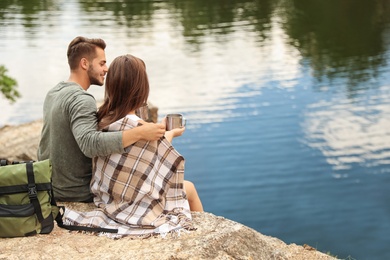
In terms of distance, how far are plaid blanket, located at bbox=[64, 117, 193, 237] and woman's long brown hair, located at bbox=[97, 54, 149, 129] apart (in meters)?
0.08

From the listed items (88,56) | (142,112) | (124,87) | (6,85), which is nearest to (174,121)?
(142,112)

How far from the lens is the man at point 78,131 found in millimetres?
5016

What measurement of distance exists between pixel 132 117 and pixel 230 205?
1204 centimetres

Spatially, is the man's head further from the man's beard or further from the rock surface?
the rock surface

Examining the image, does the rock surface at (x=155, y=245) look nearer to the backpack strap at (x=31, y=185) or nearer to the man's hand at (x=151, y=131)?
the backpack strap at (x=31, y=185)

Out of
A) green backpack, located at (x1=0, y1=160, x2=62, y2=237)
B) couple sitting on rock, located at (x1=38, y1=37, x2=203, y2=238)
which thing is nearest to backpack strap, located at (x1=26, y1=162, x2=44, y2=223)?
green backpack, located at (x1=0, y1=160, x2=62, y2=237)

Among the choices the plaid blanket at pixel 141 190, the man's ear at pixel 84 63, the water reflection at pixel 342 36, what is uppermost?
the man's ear at pixel 84 63

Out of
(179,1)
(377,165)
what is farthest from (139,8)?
(377,165)

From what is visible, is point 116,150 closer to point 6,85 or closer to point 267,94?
point 6,85

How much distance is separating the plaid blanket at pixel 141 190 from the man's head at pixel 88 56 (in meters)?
0.55

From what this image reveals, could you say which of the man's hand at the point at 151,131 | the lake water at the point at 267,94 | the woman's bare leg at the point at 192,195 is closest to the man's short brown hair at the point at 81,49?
the man's hand at the point at 151,131

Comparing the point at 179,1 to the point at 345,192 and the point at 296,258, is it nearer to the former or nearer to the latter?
the point at 345,192

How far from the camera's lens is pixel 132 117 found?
507 cm

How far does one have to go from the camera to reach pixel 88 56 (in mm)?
5375
